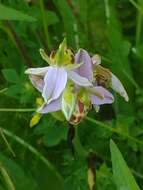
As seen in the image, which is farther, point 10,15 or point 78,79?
point 10,15

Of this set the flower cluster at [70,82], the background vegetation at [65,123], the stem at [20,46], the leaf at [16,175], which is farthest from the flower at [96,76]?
the stem at [20,46]

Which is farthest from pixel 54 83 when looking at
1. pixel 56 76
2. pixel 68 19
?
pixel 68 19

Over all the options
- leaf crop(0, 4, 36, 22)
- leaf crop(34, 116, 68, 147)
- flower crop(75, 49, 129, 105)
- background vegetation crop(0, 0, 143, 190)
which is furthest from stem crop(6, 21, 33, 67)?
flower crop(75, 49, 129, 105)

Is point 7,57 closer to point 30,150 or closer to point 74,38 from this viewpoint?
point 74,38

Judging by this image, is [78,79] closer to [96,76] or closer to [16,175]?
[96,76]

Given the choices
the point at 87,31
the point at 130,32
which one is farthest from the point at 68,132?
the point at 130,32

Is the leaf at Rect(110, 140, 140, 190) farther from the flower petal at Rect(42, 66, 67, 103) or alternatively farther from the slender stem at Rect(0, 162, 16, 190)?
the slender stem at Rect(0, 162, 16, 190)

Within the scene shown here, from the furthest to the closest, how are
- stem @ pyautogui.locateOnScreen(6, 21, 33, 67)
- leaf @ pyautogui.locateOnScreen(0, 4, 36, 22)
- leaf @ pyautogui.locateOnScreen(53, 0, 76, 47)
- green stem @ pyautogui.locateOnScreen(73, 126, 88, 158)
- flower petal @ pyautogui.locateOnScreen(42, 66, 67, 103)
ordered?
leaf @ pyautogui.locateOnScreen(53, 0, 76, 47) → stem @ pyautogui.locateOnScreen(6, 21, 33, 67) → green stem @ pyautogui.locateOnScreen(73, 126, 88, 158) → leaf @ pyautogui.locateOnScreen(0, 4, 36, 22) → flower petal @ pyautogui.locateOnScreen(42, 66, 67, 103)
